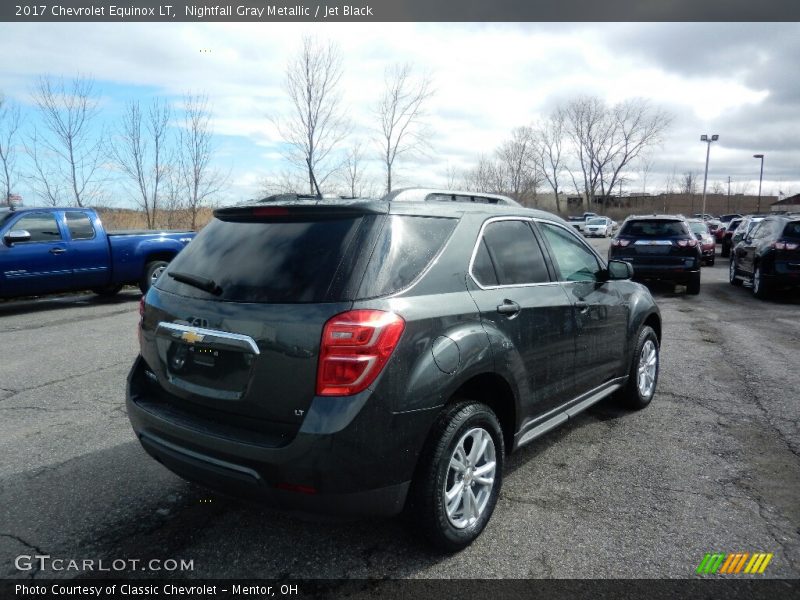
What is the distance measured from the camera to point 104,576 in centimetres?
266

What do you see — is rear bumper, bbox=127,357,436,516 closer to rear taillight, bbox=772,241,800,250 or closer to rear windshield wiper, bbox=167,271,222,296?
rear windshield wiper, bbox=167,271,222,296

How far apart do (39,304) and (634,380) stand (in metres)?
11.3

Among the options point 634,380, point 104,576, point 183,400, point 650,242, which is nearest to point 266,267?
point 183,400

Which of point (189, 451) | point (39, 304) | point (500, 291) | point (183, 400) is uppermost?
point (500, 291)

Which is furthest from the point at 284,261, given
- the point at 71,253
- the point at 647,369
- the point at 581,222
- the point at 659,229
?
the point at 581,222

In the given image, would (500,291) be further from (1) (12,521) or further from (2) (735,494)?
(1) (12,521)

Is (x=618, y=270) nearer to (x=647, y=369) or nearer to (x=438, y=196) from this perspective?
(x=647, y=369)

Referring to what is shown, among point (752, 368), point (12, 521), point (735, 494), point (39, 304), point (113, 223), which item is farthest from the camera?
point (113, 223)

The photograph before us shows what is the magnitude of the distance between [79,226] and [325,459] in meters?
10.3

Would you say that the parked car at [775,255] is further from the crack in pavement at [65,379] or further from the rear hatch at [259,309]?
the crack in pavement at [65,379]

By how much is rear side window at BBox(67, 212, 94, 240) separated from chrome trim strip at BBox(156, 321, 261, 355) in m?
9.23

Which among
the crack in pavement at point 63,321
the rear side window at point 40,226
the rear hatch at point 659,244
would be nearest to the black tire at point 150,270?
the crack in pavement at point 63,321

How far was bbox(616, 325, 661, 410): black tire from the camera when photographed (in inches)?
190

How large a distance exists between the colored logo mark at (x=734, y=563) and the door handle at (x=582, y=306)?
5.42 feet
